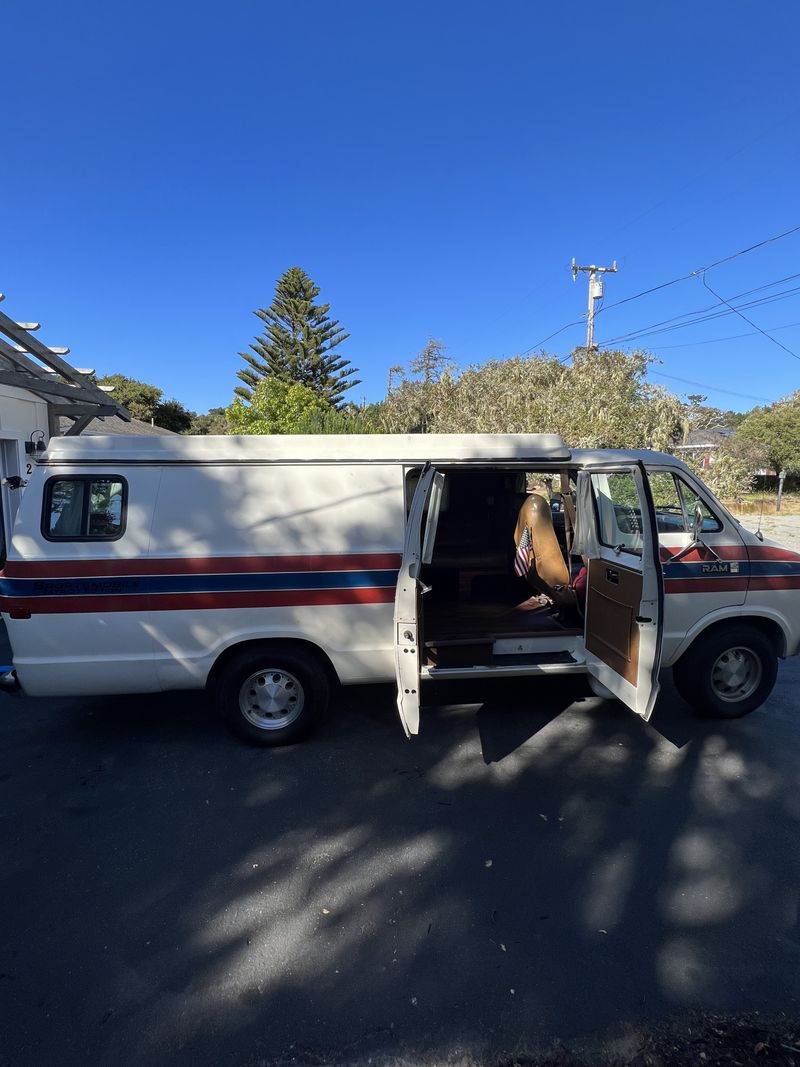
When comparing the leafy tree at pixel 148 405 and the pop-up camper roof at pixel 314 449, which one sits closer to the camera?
the pop-up camper roof at pixel 314 449

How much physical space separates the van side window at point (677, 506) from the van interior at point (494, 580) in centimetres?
77

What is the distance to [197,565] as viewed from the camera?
410cm

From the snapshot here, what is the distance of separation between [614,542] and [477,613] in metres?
1.42

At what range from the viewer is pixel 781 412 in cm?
3350

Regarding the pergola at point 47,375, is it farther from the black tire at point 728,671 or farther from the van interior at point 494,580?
the black tire at point 728,671

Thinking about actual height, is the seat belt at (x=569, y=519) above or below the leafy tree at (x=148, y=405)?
below

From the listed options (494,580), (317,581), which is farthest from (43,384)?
(494,580)

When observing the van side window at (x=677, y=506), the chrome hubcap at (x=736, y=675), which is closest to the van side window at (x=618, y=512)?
the van side window at (x=677, y=506)

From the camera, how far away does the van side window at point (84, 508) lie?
4.04m

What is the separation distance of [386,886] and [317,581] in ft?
6.49

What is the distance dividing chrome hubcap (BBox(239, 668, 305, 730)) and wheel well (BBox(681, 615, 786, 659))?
3.08 meters

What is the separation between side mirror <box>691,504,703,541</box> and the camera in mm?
4418

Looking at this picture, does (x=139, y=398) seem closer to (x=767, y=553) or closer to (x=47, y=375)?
(x=47, y=375)

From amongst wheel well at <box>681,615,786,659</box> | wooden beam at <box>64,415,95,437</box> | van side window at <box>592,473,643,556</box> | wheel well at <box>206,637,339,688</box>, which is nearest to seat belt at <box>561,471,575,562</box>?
van side window at <box>592,473,643,556</box>
